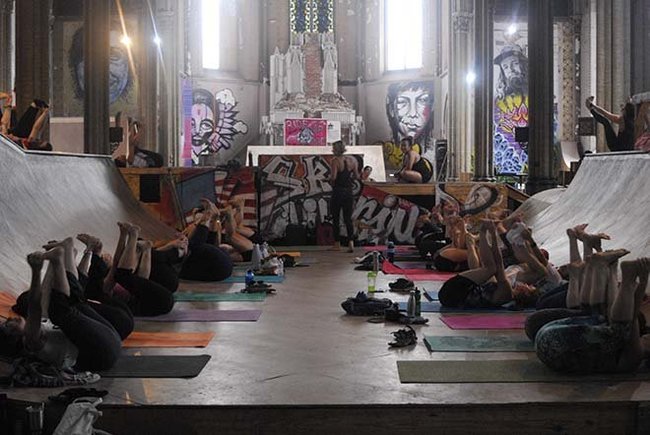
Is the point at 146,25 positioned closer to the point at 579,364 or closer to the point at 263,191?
the point at 263,191

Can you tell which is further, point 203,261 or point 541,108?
point 541,108

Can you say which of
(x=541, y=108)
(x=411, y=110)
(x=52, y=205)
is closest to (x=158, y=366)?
(x=52, y=205)

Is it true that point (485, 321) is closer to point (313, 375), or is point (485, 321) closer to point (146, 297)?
point (313, 375)

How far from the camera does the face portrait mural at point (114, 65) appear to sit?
1007 inches

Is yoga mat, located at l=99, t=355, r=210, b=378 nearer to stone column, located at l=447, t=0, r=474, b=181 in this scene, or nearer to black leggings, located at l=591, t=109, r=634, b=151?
black leggings, located at l=591, t=109, r=634, b=151

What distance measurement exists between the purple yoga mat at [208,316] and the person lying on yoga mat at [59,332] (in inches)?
86.8

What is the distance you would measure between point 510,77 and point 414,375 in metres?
22.1

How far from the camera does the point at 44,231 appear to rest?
9.56 meters

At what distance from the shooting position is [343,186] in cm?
1507

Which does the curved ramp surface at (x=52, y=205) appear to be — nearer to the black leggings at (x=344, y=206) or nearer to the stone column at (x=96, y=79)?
the stone column at (x=96, y=79)

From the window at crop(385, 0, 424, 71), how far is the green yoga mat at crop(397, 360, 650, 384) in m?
30.7

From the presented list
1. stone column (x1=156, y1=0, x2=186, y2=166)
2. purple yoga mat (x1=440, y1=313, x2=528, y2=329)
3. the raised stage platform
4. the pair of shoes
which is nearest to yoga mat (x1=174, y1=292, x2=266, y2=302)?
the raised stage platform

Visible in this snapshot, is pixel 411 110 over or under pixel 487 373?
over

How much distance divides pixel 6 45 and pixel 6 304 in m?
15.5
